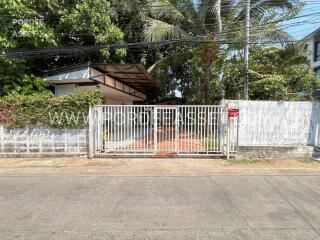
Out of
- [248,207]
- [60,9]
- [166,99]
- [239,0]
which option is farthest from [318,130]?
[166,99]

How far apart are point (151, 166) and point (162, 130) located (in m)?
1.53

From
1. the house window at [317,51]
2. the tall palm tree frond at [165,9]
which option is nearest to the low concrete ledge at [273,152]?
the tall palm tree frond at [165,9]

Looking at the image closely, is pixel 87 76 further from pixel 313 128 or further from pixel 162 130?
pixel 313 128

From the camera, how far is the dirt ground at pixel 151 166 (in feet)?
26.2

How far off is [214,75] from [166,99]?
665 centimetres

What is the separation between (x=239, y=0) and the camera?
14.0 m

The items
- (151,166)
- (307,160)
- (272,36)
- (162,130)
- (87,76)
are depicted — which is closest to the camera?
(151,166)

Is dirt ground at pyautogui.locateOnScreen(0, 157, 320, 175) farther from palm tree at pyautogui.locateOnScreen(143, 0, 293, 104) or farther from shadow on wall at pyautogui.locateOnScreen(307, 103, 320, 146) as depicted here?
palm tree at pyautogui.locateOnScreen(143, 0, 293, 104)

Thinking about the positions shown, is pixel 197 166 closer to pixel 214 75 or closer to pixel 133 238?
pixel 133 238

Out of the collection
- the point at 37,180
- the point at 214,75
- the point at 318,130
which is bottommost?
the point at 37,180

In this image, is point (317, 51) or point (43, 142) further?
point (317, 51)

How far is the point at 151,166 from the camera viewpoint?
27.9 feet

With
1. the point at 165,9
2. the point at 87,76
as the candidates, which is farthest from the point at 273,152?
the point at 165,9

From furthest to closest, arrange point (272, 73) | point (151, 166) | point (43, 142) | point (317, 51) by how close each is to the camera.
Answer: point (317, 51), point (272, 73), point (43, 142), point (151, 166)
